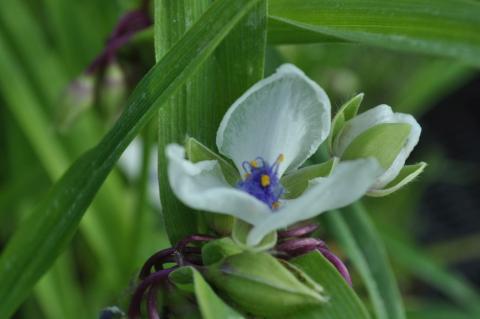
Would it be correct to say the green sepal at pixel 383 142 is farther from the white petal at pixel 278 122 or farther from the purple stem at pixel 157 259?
the purple stem at pixel 157 259

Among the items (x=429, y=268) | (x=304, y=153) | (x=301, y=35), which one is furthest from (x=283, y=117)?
(x=429, y=268)

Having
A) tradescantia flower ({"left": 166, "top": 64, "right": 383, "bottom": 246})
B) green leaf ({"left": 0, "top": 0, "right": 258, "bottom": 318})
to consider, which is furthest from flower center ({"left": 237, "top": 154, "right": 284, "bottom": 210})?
green leaf ({"left": 0, "top": 0, "right": 258, "bottom": 318})

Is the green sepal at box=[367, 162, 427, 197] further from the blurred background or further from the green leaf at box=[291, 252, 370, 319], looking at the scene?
the blurred background

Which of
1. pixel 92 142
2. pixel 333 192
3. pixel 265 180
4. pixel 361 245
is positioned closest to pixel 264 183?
pixel 265 180

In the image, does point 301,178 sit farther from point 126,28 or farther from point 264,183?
point 126,28

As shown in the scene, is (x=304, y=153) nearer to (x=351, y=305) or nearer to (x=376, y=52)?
(x=351, y=305)

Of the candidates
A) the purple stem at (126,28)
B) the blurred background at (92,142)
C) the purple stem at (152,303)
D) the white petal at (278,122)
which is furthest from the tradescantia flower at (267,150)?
the purple stem at (126,28)
